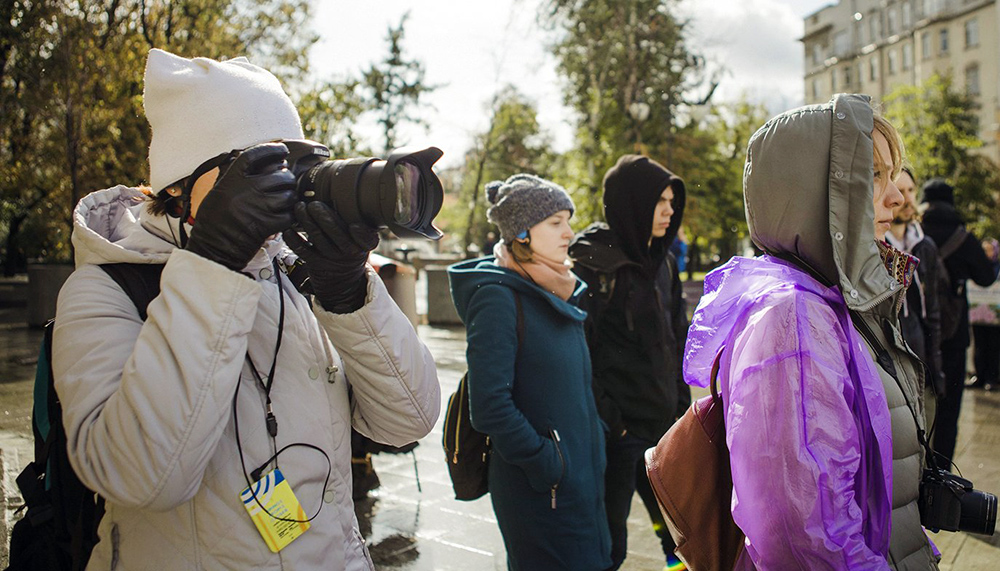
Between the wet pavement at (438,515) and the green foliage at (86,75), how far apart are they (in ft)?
14.7

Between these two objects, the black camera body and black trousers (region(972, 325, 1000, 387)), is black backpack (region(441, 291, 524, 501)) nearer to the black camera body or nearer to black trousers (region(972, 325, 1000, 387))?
the black camera body

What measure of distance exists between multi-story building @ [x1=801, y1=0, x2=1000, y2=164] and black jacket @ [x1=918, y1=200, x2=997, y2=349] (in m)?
36.7

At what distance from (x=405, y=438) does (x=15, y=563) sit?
3.03ft

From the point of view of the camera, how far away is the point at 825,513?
154cm

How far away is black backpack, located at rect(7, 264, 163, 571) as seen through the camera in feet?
5.32

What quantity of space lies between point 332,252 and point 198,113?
0.45 metres

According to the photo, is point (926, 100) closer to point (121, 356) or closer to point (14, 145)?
point (14, 145)

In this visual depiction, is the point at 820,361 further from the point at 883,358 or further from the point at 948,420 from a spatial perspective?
the point at 948,420

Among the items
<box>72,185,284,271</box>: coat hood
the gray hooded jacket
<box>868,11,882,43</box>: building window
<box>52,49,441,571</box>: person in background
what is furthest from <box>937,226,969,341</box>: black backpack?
<box>868,11,882,43</box>: building window

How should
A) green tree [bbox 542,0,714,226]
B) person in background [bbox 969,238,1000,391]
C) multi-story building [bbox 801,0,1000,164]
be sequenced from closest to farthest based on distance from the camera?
person in background [bbox 969,238,1000,391] < green tree [bbox 542,0,714,226] < multi-story building [bbox 801,0,1000,164]

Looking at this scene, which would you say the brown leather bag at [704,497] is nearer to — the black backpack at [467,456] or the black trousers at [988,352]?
the black backpack at [467,456]

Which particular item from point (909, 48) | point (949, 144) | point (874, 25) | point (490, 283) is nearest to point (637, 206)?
point (490, 283)

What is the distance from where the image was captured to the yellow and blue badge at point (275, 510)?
5.09 ft

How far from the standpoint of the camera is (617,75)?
64.2 ft
